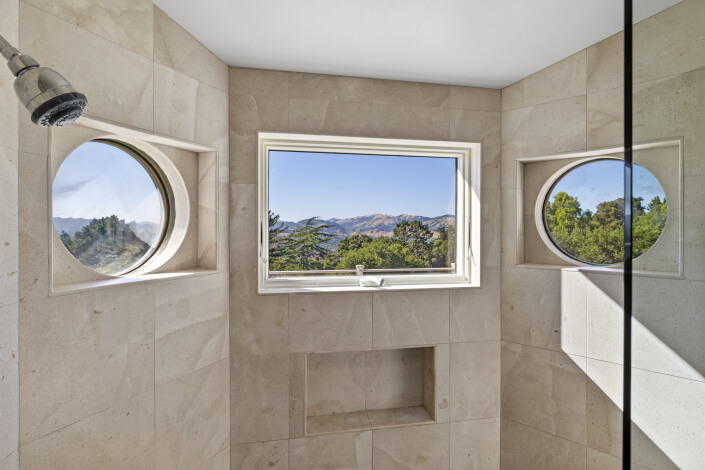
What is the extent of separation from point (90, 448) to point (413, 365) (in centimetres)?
160

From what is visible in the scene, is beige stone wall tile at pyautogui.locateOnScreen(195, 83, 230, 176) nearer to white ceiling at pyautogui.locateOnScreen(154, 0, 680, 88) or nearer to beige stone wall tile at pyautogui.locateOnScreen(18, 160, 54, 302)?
white ceiling at pyautogui.locateOnScreen(154, 0, 680, 88)

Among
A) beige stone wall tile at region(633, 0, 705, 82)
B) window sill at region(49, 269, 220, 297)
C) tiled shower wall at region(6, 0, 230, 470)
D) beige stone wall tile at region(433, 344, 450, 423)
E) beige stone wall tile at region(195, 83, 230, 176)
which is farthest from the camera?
beige stone wall tile at region(433, 344, 450, 423)

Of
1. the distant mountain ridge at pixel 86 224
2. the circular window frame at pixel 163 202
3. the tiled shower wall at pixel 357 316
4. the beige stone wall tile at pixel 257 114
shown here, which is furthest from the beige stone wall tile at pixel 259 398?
the beige stone wall tile at pixel 257 114

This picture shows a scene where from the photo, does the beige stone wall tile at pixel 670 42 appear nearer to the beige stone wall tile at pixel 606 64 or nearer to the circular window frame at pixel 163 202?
the beige stone wall tile at pixel 606 64

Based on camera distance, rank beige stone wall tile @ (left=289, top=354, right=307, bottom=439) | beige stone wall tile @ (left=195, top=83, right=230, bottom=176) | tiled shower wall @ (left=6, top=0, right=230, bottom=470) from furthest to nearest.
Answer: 1. beige stone wall tile @ (left=289, top=354, right=307, bottom=439)
2. beige stone wall tile @ (left=195, top=83, right=230, bottom=176)
3. tiled shower wall @ (left=6, top=0, right=230, bottom=470)

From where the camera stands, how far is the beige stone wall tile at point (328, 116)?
Answer: 6.15 ft

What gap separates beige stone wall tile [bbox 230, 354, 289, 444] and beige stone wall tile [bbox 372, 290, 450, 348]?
542 mm

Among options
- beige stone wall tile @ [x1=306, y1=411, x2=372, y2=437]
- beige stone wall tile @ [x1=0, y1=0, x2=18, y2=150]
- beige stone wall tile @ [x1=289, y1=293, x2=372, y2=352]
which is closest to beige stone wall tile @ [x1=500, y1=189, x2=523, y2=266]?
beige stone wall tile @ [x1=289, y1=293, x2=372, y2=352]

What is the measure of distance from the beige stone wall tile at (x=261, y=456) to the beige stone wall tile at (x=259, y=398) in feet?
0.10

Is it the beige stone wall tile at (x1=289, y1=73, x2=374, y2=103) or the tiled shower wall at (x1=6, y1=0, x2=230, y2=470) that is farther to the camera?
the beige stone wall tile at (x1=289, y1=73, x2=374, y2=103)

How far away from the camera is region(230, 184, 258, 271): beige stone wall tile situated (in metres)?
1.82

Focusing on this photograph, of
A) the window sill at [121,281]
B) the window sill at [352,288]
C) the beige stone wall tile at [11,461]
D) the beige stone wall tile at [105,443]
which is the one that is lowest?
the beige stone wall tile at [105,443]

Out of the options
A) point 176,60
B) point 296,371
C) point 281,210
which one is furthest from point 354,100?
point 296,371

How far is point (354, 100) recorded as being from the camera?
193 centimetres
